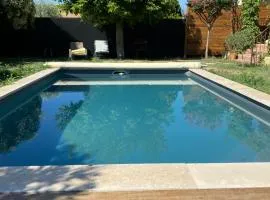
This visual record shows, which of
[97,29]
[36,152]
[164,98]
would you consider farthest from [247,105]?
[97,29]

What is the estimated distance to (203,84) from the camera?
1212cm

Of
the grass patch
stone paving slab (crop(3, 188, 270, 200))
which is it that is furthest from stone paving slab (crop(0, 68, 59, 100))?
stone paving slab (crop(3, 188, 270, 200))

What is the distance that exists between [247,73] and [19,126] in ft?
22.2

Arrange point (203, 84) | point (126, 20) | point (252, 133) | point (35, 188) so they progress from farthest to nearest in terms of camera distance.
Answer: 1. point (126, 20)
2. point (203, 84)
3. point (252, 133)
4. point (35, 188)

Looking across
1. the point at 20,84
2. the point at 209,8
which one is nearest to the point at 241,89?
the point at 20,84

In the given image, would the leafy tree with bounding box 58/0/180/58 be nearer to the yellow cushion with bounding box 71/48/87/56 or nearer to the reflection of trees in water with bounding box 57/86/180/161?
the yellow cushion with bounding box 71/48/87/56

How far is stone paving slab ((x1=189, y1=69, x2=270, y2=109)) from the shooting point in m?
8.06

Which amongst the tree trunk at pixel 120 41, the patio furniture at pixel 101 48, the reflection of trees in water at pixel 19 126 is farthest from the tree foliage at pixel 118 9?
the reflection of trees in water at pixel 19 126

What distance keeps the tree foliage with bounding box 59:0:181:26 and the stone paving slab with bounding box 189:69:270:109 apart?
13.2 feet

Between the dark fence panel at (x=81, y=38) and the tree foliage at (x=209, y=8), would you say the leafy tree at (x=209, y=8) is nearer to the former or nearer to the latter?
the tree foliage at (x=209, y=8)

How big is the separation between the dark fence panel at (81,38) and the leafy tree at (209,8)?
1651mm

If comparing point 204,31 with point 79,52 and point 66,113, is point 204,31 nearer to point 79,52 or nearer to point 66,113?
point 79,52

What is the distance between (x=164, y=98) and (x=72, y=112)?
275 centimetres

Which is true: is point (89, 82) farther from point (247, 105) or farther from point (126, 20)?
point (247, 105)
